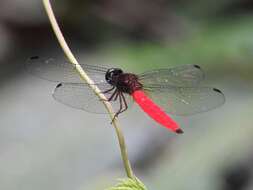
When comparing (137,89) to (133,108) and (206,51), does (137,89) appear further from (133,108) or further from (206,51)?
(206,51)

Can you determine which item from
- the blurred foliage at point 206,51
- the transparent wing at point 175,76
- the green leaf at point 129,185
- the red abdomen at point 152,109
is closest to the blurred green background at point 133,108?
the blurred foliage at point 206,51

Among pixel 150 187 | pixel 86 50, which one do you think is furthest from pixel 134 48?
pixel 150 187

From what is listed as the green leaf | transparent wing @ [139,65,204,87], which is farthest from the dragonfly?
the green leaf

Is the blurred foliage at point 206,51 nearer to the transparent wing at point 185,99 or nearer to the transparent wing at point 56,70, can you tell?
the transparent wing at point 185,99

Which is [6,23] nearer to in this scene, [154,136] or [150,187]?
[154,136]

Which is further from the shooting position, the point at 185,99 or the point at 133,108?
the point at 133,108

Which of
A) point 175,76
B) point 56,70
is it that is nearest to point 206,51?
point 175,76
